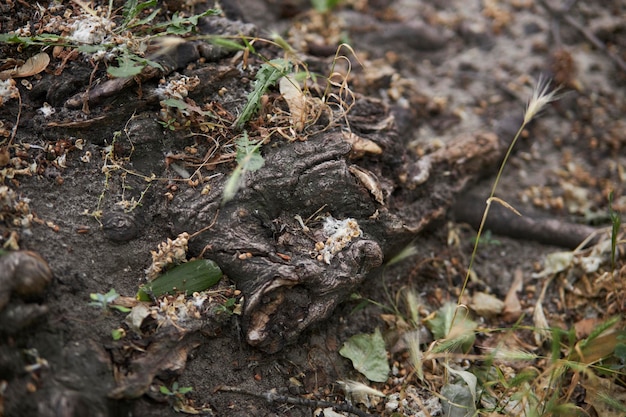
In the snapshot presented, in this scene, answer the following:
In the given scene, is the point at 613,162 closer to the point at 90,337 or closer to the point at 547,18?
the point at 547,18

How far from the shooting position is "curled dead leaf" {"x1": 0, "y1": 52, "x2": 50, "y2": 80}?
2273 millimetres

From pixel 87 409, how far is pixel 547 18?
3898 millimetres

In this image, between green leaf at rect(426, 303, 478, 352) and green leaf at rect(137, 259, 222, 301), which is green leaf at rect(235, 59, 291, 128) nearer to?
green leaf at rect(137, 259, 222, 301)

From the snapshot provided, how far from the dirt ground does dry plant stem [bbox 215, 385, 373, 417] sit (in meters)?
0.01

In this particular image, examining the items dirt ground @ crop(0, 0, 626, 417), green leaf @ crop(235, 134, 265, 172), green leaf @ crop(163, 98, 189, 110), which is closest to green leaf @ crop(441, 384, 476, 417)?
dirt ground @ crop(0, 0, 626, 417)

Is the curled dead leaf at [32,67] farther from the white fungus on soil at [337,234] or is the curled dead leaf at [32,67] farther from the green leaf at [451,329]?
the green leaf at [451,329]

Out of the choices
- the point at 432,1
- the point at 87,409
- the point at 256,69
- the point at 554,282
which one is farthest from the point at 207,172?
the point at 432,1

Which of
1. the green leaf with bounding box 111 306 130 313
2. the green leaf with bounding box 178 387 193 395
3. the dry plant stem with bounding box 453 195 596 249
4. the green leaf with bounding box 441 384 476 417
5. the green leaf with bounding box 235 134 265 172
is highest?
the green leaf with bounding box 235 134 265 172

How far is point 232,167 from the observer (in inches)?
90.9

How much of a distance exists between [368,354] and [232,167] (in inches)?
41.7

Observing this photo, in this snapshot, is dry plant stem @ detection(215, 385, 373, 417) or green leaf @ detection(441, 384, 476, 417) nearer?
dry plant stem @ detection(215, 385, 373, 417)

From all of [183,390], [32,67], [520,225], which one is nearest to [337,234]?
[183,390]

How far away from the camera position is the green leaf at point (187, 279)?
2141 mm

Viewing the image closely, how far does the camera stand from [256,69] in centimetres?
257
